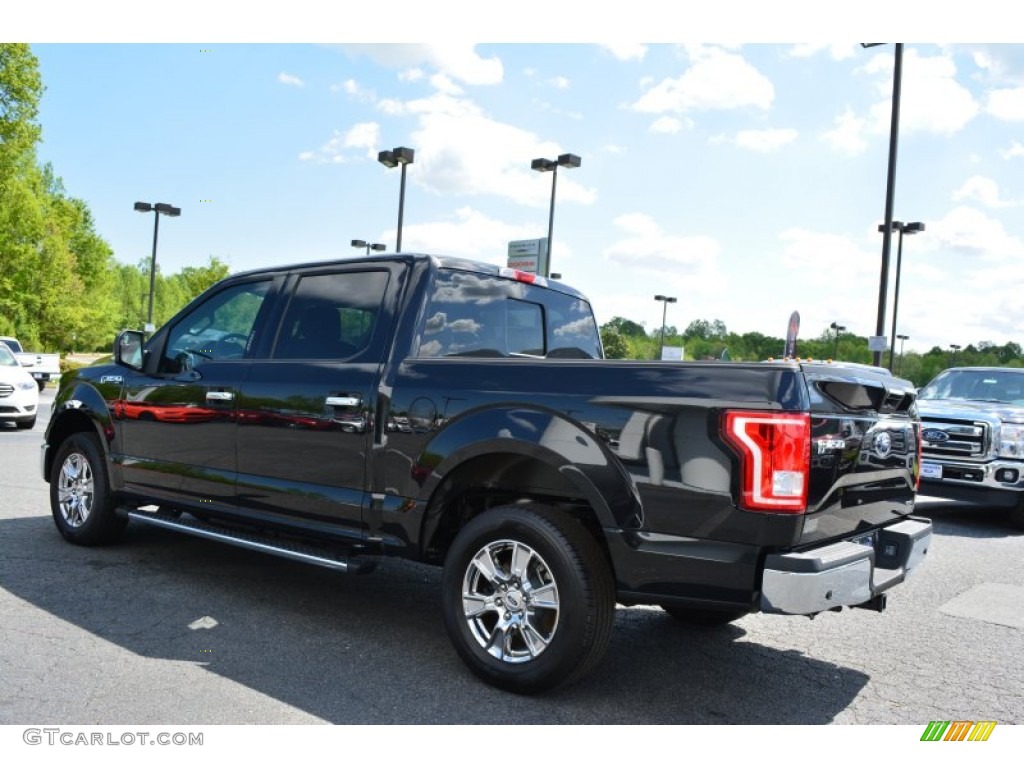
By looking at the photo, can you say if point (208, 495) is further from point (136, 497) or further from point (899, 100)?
point (899, 100)

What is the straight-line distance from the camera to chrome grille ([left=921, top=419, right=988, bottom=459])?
30.7 feet

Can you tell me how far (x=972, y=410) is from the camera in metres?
9.62

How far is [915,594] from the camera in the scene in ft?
20.0

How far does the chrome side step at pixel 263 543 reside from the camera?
4312 millimetres

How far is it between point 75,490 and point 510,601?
392 cm

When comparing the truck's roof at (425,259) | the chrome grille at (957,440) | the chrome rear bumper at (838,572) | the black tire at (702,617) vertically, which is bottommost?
the black tire at (702,617)

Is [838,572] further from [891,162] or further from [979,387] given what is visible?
[891,162]

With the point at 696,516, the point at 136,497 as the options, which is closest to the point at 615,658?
the point at 696,516

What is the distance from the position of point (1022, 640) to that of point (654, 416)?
3208 mm

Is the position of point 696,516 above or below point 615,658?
above

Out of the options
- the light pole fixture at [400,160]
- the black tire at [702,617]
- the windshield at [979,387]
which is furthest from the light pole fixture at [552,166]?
the black tire at [702,617]

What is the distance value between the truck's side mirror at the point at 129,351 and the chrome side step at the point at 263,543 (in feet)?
3.20

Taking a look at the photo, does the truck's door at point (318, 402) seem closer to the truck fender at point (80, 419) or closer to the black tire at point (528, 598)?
the black tire at point (528, 598)

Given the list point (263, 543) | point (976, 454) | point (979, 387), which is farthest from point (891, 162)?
point (263, 543)
